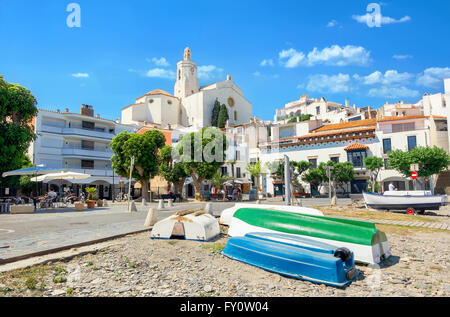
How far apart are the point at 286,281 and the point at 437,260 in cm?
396

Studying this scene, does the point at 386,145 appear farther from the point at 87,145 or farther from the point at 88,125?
the point at 88,125

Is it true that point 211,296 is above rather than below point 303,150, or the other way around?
below

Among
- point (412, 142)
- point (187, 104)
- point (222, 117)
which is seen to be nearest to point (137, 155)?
point (412, 142)

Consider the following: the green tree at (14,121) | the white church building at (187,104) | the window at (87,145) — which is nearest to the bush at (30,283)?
the green tree at (14,121)

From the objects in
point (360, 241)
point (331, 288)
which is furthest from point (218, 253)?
point (360, 241)

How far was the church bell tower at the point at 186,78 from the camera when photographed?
86062 millimetres

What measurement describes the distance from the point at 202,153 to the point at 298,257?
2571 centimetres

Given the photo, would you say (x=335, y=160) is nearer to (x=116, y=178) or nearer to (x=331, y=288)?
(x=116, y=178)

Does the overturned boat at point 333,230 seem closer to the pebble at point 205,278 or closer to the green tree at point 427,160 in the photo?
the pebble at point 205,278

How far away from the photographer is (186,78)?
284 ft

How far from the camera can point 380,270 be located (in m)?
5.77

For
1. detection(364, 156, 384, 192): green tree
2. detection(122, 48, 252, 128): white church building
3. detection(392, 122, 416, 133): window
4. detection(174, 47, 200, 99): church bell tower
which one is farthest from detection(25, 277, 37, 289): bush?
detection(174, 47, 200, 99): church bell tower

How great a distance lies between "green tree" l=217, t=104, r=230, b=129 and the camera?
7369 centimetres

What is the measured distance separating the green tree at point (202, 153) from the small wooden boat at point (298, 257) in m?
24.2
